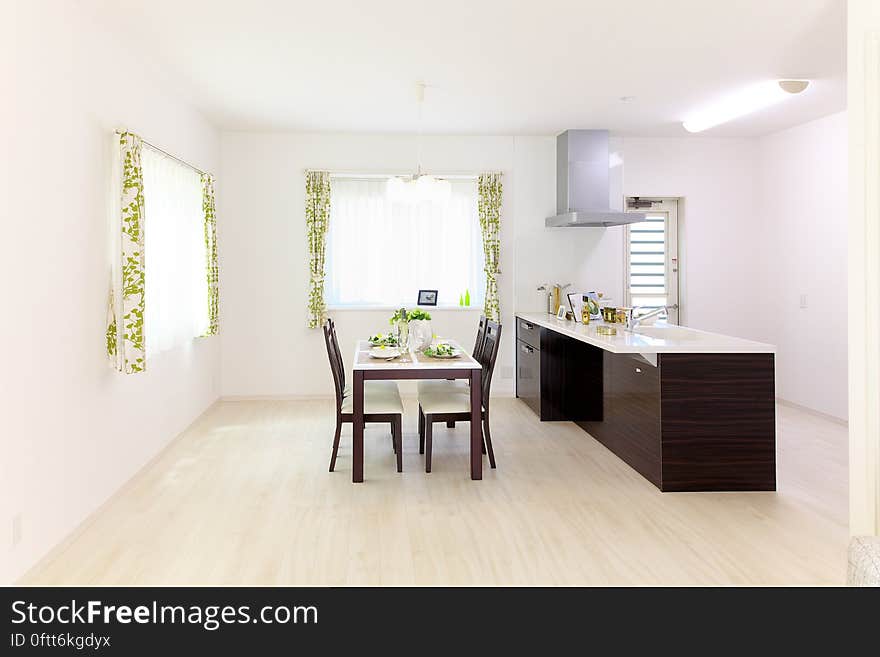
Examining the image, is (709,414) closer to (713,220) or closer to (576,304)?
(576,304)

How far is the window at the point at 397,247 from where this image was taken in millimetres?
7820

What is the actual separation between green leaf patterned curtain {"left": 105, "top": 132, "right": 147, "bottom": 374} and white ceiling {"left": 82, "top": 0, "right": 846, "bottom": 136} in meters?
0.83

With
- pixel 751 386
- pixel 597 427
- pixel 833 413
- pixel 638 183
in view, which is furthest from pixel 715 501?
pixel 638 183

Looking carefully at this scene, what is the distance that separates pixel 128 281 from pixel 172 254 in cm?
122

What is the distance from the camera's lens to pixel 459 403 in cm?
507

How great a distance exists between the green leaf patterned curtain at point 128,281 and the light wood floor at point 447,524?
2.83 feet

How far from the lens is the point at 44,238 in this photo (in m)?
3.39

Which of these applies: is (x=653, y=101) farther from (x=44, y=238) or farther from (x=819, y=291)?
(x=44, y=238)

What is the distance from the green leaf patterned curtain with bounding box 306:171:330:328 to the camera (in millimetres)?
7609

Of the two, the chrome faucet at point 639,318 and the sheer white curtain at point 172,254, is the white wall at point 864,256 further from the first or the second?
the sheer white curtain at point 172,254

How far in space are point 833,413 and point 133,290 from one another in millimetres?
5970

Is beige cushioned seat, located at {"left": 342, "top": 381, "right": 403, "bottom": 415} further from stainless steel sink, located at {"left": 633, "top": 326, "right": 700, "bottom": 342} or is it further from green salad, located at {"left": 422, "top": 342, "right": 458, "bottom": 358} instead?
stainless steel sink, located at {"left": 633, "top": 326, "right": 700, "bottom": 342}

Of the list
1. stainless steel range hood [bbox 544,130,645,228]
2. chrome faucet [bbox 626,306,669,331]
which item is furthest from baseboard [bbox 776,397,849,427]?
stainless steel range hood [bbox 544,130,645,228]

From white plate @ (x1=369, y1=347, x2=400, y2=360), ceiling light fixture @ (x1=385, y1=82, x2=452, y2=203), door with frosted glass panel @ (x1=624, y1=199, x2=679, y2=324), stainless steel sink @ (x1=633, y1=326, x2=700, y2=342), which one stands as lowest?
white plate @ (x1=369, y1=347, x2=400, y2=360)
